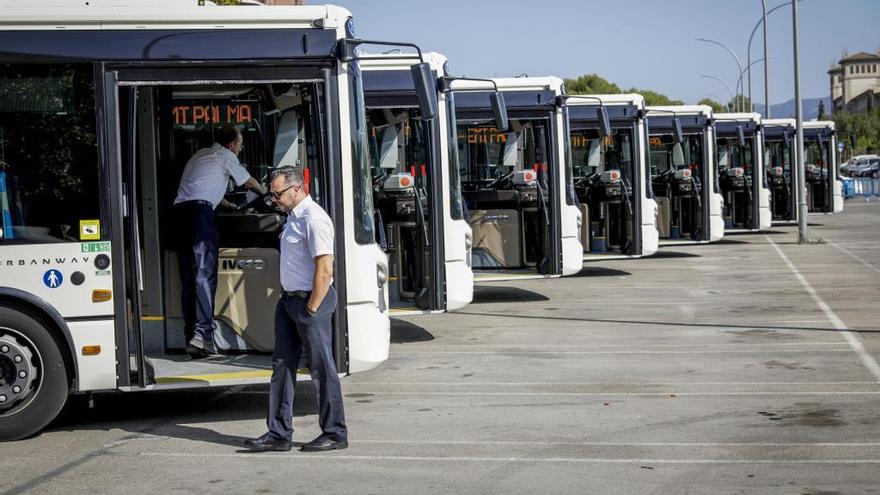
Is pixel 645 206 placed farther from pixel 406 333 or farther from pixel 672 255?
pixel 406 333

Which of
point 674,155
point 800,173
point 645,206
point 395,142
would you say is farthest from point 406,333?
point 800,173

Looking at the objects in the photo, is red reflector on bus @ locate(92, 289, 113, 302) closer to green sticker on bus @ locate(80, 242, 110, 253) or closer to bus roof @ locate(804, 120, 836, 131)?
green sticker on bus @ locate(80, 242, 110, 253)

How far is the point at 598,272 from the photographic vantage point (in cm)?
2458

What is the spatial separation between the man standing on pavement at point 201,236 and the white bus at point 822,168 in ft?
96.3

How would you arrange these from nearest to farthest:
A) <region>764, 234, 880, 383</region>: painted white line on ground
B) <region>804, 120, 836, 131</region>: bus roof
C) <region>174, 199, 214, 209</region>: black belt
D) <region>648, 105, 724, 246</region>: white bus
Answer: <region>174, 199, 214, 209</region>: black belt, <region>764, 234, 880, 383</region>: painted white line on ground, <region>648, 105, 724, 246</region>: white bus, <region>804, 120, 836, 131</region>: bus roof

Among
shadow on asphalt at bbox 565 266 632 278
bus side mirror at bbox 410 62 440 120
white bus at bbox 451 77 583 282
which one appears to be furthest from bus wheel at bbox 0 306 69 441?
shadow on asphalt at bbox 565 266 632 278

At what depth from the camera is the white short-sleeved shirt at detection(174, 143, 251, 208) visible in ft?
33.3

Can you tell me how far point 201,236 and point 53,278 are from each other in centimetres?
134

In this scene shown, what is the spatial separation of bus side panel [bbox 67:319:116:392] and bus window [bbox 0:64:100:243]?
0.61 m

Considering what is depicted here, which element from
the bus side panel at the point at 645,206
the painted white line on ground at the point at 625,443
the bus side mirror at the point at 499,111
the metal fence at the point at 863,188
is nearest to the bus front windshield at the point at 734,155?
the bus side panel at the point at 645,206

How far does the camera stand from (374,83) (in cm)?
1427

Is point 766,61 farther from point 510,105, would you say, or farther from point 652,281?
point 510,105

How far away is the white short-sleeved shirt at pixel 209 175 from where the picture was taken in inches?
400

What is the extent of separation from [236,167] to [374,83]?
4166 mm
